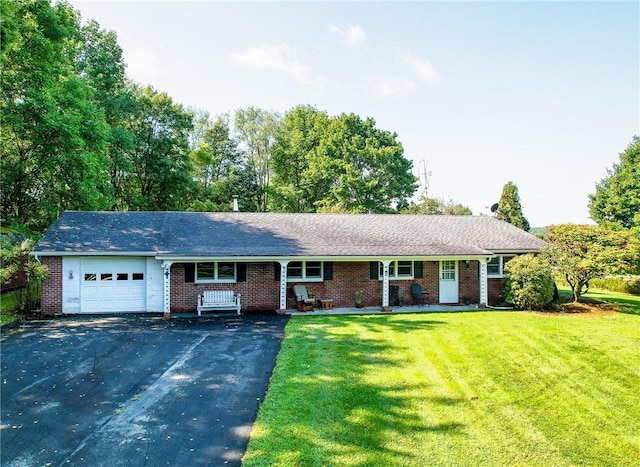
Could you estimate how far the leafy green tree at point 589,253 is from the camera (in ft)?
48.8

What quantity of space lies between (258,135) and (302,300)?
32271mm

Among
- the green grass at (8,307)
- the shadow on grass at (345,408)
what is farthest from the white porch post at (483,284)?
the green grass at (8,307)

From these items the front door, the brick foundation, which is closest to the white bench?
the brick foundation

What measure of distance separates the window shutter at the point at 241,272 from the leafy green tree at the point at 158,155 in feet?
59.4

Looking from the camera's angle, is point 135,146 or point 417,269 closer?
point 417,269

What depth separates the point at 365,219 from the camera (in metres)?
20.0

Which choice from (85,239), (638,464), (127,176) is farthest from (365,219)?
(127,176)

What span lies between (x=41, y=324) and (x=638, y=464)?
15.2 metres

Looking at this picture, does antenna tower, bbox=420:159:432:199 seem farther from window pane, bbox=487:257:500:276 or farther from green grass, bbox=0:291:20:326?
green grass, bbox=0:291:20:326

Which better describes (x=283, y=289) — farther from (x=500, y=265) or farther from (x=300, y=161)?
(x=300, y=161)

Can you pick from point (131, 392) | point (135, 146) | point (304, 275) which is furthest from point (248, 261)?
point (135, 146)

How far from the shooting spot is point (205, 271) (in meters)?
14.9

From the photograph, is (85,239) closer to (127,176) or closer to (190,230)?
(190,230)

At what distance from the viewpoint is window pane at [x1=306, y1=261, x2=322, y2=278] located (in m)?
15.6
